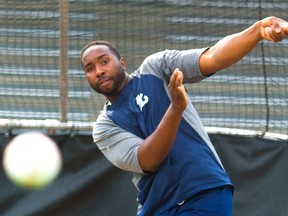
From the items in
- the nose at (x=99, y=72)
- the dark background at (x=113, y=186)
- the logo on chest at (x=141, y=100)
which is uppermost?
the nose at (x=99, y=72)

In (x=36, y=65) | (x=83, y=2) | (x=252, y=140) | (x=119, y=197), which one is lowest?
(x=119, y=197)

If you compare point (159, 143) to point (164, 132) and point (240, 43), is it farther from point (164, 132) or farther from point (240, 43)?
point (240, 43)

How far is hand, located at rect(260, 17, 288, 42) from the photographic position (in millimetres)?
3371

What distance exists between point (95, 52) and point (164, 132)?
2.43 ft

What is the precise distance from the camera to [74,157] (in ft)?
19.1

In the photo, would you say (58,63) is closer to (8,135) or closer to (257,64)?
(8,135)

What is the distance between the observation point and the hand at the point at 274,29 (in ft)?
11.1

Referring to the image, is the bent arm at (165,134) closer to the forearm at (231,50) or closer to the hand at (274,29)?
the forearm at (231,50)

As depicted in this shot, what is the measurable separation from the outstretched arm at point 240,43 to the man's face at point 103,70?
0.51 metres

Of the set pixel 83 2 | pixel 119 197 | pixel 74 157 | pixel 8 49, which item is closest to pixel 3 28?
pixel 8 49

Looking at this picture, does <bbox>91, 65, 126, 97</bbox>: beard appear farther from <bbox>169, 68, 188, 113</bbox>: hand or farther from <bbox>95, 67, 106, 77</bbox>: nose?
<bbox>169, 68, 188, 113</bbox>: hand

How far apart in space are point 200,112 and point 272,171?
2.34 ft

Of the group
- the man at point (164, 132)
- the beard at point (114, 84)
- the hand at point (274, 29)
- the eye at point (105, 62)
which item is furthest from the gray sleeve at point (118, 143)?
the hand at point (274, 29)

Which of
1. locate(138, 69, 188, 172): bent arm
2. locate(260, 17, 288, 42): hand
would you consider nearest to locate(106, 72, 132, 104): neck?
locate(138, 69, 188, 172): bent arm
